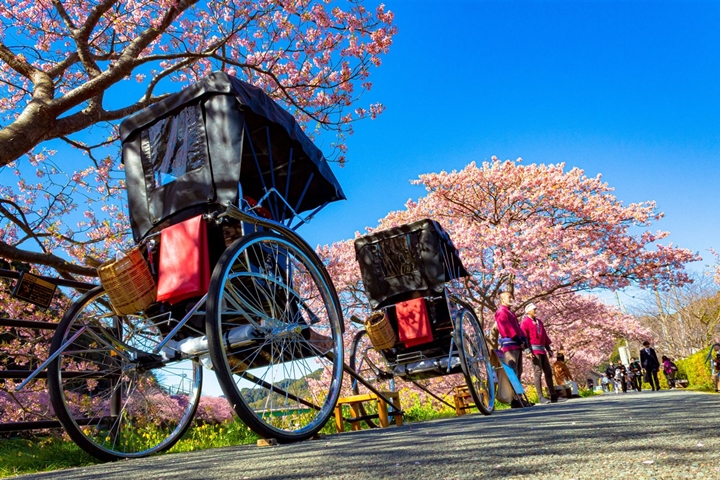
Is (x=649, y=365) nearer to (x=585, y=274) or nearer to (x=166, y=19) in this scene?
(x=585, y=274)

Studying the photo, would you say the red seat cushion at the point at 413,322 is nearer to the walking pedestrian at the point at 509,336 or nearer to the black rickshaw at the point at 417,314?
the black rickshaw at the point at 417,314

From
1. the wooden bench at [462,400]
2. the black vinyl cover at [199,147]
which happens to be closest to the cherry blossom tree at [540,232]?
the wooden bench at [462,400]

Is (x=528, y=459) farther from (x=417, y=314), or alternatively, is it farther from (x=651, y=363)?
(x=651, y=363)

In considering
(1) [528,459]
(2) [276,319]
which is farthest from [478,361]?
(1) [528,459]

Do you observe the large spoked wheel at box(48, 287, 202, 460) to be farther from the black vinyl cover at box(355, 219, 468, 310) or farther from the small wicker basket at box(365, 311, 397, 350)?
the black vinyl cover at box(355, 219, 468, 310)

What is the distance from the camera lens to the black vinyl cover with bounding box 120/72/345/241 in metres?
3.18

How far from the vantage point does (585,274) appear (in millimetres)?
15664

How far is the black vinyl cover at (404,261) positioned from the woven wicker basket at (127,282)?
394cm

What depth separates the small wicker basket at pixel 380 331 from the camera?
545 centimetres

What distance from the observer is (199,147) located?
130 inches

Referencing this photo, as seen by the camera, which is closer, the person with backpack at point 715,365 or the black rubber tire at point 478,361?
the black rubber tire at point 478,361

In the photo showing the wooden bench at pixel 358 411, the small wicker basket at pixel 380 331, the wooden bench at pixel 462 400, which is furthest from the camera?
the wooden bench at pixel 462 400

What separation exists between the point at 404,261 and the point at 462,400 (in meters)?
2.04

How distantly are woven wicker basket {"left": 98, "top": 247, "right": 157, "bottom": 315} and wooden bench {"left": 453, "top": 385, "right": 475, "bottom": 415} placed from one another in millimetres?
4797
